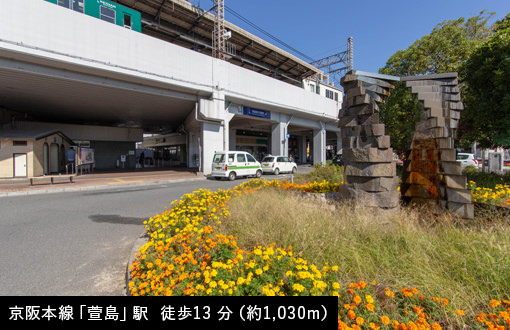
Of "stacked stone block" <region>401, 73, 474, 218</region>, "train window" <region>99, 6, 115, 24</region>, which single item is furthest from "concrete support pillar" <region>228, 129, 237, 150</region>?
"stacked stone block" <region>401, 73, 474, 218</region>

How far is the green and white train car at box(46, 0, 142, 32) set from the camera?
13.1 meters

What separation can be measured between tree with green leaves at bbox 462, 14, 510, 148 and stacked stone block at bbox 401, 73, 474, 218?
3.62 meters

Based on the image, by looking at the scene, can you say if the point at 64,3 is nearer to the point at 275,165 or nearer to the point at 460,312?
the point at 275,165

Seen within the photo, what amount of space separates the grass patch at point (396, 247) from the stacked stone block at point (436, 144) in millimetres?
677

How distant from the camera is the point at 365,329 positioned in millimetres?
1615

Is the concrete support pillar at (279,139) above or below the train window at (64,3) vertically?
below

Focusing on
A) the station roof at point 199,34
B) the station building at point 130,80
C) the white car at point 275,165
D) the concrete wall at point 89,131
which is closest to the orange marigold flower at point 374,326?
the station building at point 130,80

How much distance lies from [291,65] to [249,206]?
3011cm

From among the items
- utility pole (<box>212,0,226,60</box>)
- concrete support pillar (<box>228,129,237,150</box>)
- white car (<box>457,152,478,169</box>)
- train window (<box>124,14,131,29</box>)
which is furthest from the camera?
concrete support pillar (<box>228,129,237,150</box>)

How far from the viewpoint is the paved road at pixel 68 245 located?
279 centimetres

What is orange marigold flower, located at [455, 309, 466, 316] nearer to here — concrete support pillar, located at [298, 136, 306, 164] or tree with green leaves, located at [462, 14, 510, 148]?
tree with green leaves, located at [462, 14, 510, 148]

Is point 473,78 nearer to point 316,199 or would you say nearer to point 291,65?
point 316,199

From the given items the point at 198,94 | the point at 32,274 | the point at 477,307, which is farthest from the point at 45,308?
the point at 198,94

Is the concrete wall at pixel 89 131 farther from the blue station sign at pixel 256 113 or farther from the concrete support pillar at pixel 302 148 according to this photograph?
the concrete support pillar at pixel 302 148
